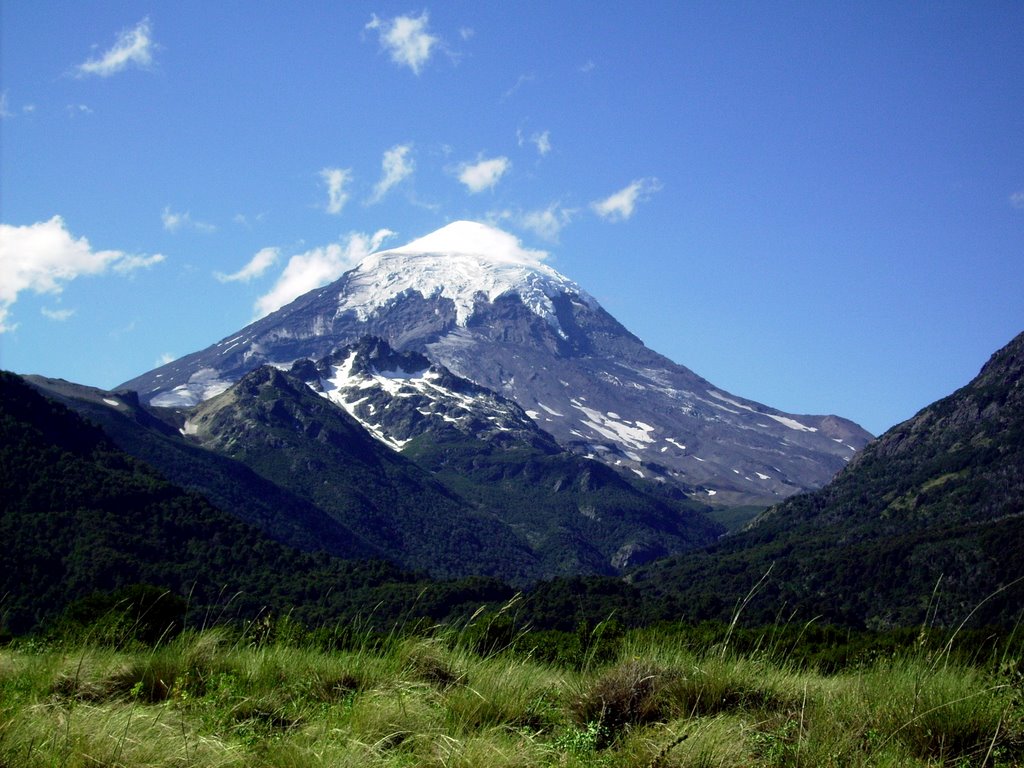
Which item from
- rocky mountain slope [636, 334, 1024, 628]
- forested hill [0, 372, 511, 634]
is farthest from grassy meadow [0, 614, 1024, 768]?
forested hill [0, 372, 511, 634]

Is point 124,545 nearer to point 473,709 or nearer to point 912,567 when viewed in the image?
point 912,567

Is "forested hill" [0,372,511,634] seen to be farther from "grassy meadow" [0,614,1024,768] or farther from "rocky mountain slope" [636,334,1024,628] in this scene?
"grassy meadow" [0,614,1024,768]

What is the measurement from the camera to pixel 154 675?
11.1m

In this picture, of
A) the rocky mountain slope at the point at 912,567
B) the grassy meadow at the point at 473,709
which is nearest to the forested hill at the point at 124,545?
the rocky mountain slope at the point at 912,567

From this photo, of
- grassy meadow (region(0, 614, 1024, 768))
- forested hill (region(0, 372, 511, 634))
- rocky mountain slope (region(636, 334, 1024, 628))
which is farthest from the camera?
rocky mountain slope (region(636, 334, 1024, 628))

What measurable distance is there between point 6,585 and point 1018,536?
125 metres

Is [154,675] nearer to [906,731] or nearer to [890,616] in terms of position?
[906,731]

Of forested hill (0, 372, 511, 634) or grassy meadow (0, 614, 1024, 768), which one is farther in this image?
forested hill (0, 372, 511, 634)

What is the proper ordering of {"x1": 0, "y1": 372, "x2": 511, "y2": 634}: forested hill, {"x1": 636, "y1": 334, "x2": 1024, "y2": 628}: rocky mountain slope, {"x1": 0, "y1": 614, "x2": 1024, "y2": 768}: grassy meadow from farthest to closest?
{"x1": 636, "y1": 334, "x2": 1024, "y2": 628}: rocky mountain slope → {"x1": 0, "y1": 372, "x2": 511, "y2": 634}: forested hill → {"x1": 0, "y1": 614, "x2": 1024, "y2": 768}: grassy meadow

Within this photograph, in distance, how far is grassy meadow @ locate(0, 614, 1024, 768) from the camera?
320 inches

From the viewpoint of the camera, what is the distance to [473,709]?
9.73m

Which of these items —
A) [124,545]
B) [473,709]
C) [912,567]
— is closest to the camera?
[473,709]

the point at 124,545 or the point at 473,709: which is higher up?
the point at 473,709

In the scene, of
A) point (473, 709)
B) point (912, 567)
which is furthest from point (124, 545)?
point (473, 709)
